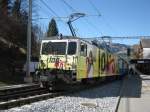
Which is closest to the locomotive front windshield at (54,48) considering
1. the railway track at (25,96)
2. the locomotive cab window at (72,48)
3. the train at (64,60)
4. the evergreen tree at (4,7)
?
the train at (64,60)

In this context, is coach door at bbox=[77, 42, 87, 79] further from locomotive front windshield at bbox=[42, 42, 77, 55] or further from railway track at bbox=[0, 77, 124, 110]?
railway track at bbox=[0, 77, 124, 110]

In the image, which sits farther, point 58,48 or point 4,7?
point 4,7

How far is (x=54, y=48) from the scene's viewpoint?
2178 cm

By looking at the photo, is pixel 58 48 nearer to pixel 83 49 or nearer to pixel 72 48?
pixel 72 48

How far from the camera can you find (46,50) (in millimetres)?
21906

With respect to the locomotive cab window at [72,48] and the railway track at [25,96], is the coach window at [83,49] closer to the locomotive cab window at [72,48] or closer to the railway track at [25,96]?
the locomotive cab window at [72,48]

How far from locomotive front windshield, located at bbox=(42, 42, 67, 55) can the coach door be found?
3.17ft

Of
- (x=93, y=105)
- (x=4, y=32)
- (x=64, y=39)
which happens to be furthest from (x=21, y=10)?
(x=93, y=105)

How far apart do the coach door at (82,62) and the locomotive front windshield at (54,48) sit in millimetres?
968

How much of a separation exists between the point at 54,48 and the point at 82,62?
6.02 feet

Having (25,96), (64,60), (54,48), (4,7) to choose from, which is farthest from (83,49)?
(4,7)

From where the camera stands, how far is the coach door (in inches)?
826

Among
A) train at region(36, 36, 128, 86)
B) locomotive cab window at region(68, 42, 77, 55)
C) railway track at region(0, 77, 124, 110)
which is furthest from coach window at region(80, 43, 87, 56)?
railway track at region(0, 77, 124, 110)

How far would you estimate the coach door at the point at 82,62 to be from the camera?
20969 millimetres
